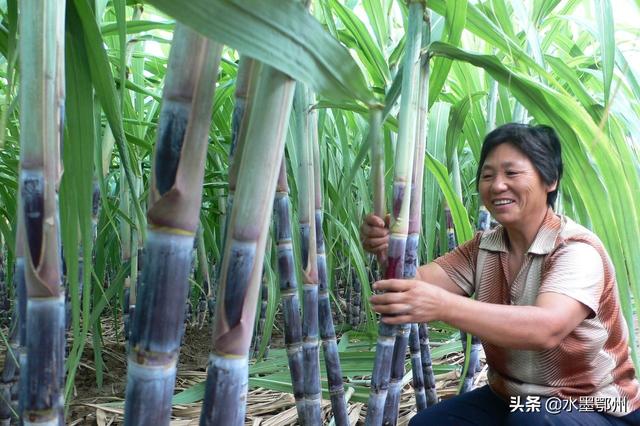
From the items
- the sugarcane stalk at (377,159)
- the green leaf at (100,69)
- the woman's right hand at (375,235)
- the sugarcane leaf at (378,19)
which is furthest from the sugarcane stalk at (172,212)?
the sugarcane leaf at (378,19)

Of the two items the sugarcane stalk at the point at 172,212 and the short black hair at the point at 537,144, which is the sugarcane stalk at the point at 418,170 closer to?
the short black hair at the point at 537,144

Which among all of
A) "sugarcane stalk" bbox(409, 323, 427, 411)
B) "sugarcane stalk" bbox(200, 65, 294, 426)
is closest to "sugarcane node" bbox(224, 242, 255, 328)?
"sugarcane stalk" bbox(200, 65, 294, 426)

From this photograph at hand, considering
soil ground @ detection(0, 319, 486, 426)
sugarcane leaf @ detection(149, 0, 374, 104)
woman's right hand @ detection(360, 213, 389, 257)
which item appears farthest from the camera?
soil ground @ detection(0, 319, 486, 426)

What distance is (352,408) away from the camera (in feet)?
3.26

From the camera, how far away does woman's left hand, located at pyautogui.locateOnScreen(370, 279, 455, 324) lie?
496 mm

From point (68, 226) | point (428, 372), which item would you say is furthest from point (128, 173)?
point (428, 372)

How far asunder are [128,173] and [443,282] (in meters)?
0.55

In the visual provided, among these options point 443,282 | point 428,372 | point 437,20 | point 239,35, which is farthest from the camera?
point 428,372

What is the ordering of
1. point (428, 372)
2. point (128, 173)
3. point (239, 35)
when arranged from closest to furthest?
point (239, 35) < point (128, 173) < point (428, 372)

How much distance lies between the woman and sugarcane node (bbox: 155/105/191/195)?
0.38 meters

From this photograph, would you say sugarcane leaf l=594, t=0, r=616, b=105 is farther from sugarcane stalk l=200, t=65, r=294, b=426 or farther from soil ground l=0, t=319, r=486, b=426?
soil ground l=0, t=319, r=486, b=426

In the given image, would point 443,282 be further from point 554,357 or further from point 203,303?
point 203,303

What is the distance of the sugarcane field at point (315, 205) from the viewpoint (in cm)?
24

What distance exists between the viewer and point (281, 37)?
0.62 feet
